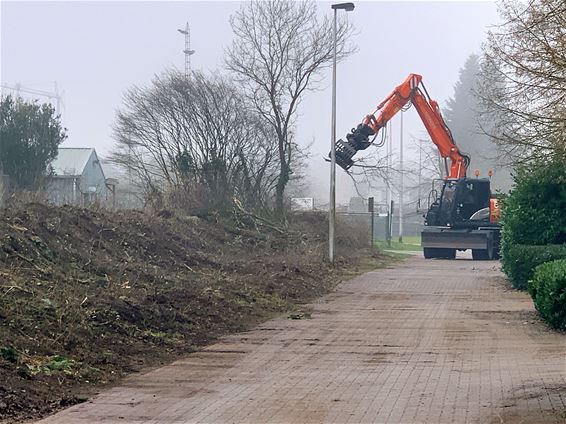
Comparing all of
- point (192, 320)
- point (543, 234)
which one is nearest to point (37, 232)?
point (192, 320)

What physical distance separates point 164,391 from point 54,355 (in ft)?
6.30

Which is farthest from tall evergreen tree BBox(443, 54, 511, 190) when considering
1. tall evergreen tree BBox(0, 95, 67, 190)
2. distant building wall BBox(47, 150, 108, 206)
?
tall evergreen tree BBox(0, 95, 67, 190)

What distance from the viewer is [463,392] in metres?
11.0

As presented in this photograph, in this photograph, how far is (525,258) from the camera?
24.6 meters

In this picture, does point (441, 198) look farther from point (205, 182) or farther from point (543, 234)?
point (543, 234)

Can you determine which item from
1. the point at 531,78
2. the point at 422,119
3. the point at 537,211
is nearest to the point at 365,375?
the point at 531,78

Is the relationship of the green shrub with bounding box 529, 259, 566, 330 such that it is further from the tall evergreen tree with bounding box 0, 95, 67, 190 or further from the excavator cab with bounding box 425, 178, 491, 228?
the excavator cab with bounding box 425, 178, 491, 228

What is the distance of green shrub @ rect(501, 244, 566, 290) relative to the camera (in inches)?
911

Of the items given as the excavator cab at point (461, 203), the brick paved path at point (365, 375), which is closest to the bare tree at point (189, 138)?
the excavator cab at point (461, 203)

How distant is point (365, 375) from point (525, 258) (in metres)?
13.4

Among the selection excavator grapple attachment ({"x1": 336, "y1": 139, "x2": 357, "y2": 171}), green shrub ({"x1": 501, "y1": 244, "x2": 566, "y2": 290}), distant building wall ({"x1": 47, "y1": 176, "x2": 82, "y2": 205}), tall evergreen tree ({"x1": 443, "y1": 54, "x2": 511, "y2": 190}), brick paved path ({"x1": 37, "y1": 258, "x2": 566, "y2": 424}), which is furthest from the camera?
tall evergreen tree ({"x1": 443, "y1": 54, "x2": 511, "y2": 190})

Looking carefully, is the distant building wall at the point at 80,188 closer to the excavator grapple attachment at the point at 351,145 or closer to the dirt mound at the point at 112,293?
the dirt mound at the point at 112,293

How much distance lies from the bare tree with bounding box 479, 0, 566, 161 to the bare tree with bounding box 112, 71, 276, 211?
17.8 m

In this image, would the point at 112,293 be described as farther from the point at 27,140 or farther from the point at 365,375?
the point at 27,140
